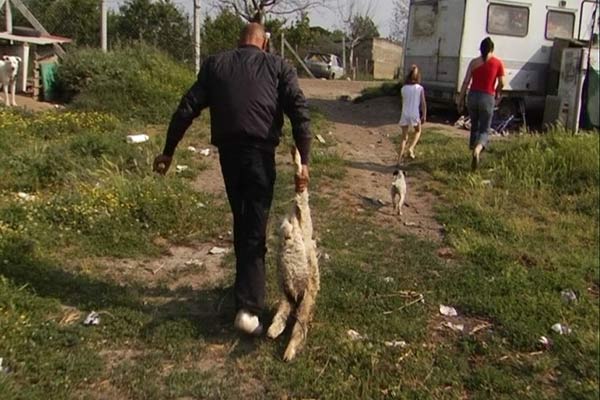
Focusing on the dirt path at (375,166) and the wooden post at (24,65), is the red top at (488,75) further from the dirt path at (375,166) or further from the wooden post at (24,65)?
the wooden post at (24,65)

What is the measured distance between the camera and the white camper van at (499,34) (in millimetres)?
12727

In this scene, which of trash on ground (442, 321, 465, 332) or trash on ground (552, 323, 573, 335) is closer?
trash on ground (552, 323, 573, 335)

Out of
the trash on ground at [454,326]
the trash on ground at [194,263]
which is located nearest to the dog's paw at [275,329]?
the trash on ground at [454,326]

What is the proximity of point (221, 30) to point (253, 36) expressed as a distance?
70.2 ft

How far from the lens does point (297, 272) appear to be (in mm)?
3812

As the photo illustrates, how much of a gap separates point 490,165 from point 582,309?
4264mm

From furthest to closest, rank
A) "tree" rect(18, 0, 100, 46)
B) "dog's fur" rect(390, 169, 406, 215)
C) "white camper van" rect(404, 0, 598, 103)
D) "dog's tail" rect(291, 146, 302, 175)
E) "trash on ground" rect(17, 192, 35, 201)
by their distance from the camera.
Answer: "tree" rect(18, 0, 100, 46) < "white camper van" rect(404, 0, 598, 103) < "dog's fur" rect(390, 169, 406, 215) < "trash on ground" rect(17, 192, 35, 201) < "dog's tail" rect(291, 146, 302, 175)

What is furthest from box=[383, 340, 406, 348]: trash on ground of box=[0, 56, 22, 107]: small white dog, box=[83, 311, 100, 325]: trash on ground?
box=[0, 56, 22, 107]: small white dog

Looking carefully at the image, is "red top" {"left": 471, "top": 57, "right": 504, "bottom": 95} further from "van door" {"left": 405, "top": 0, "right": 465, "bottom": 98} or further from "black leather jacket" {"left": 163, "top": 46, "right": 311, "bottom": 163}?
"black leather jacket" {"left": 163, "top": 46, "right": 311, "bottom": 163}

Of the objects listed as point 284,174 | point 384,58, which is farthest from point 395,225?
point 384,58

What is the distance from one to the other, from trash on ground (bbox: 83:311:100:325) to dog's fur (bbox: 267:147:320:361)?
1.18 meters

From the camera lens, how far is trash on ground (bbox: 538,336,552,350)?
12.4 feet

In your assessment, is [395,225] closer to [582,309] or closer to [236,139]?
[582,309]

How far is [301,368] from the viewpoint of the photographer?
355 centimetres
